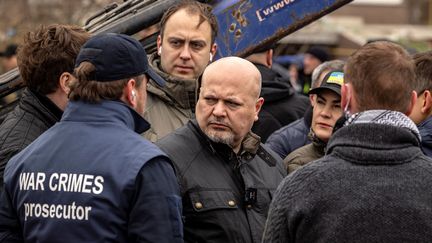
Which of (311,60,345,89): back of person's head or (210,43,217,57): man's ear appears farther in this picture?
(311,60,345,89): back of person's head

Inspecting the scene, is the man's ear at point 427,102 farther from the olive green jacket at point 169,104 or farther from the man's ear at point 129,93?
the man's ear at point 129,93

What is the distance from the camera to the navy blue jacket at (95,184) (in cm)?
434

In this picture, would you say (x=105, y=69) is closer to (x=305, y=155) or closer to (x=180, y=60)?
(x=180, y=60)

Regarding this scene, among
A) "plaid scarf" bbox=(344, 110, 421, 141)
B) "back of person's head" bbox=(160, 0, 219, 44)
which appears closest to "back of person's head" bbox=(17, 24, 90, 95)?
"back of person's head" bbox=(160, 0, 219, 44)

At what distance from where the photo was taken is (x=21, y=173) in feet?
15.0

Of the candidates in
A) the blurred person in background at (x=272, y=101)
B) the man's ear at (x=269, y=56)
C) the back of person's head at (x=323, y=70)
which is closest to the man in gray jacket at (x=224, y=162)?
the back of person's head at (x=323, y=70)

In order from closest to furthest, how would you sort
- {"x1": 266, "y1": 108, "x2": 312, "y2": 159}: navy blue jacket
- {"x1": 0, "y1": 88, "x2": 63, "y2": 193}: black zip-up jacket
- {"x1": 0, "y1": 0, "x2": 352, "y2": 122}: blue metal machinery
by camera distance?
{"x1": 0, "y1": 88, "x2": 63, "y2": 193}: black zip-up jacket < {"x1": 0, "y1": 0, "x2": 352, "y2": 122}: blue metal machinery < {"x1": 266, "y1": 108, "x2": 312, "y2": 159}: navy blue jacket

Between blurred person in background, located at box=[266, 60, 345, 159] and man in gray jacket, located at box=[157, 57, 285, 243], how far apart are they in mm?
1482

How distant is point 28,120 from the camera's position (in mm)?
5348

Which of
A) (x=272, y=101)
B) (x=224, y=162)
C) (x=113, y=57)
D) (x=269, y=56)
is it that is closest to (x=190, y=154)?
(x=224, y=162)

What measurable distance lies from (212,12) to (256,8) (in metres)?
0.30

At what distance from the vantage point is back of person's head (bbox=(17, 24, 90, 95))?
5297 mm

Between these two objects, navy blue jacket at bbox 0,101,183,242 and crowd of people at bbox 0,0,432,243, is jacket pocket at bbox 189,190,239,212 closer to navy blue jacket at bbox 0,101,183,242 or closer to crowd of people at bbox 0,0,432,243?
crowd of people at bbox 0,0,432,243

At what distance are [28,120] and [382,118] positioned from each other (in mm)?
2037
